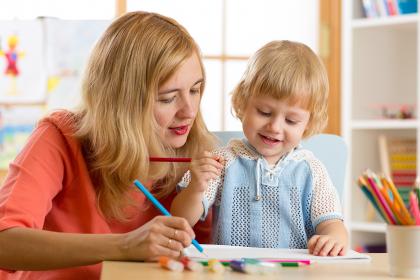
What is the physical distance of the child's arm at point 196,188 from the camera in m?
1.50

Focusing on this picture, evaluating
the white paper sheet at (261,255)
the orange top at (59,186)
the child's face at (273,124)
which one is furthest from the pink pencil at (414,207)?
the orange top at (59,186)

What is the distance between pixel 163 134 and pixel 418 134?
2.16 m

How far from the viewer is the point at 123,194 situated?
1.65 meters

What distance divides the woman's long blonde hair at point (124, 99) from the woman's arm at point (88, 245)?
25 centimetres

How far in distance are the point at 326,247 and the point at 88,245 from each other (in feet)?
1.32

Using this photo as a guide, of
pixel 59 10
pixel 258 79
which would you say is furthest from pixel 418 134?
pixel 258 79

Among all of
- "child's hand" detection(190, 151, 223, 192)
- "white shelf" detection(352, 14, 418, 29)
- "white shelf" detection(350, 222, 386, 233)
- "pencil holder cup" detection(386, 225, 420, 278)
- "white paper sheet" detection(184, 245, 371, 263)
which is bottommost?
"white shelf" detection(350, 222, 386, 233)

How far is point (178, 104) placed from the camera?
5.32 ft

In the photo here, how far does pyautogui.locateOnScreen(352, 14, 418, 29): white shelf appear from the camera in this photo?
3635 mm

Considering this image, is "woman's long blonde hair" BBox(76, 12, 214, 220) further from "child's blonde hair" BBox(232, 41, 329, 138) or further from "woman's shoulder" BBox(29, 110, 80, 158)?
"child's blonde hair" BBox(232, 41, 329, 138)

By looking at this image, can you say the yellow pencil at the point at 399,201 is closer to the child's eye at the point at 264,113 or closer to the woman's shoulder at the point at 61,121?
the child's eye at the point at 264,113

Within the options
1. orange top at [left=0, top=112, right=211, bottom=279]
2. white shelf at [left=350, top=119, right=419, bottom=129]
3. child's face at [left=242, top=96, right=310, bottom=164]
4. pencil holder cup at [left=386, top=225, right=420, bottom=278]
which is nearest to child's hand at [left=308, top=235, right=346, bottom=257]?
pencil holder cup at [left=386, top=225, right=420, bottom=278]

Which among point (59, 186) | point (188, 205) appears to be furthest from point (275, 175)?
point (59, 186)

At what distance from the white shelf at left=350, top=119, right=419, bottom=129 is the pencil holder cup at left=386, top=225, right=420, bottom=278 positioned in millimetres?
2494
